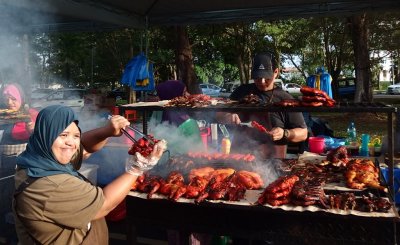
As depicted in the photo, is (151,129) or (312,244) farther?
(151,129)

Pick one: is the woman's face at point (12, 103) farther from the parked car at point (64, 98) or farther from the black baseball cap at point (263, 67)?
the parked car at point (64, 98)

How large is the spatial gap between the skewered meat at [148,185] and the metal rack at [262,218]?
0.09 metres

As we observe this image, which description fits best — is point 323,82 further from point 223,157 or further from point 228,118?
point 223,157

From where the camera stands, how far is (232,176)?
122 inches

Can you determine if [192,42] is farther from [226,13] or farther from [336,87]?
[226,13]

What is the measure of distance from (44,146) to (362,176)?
2361mm

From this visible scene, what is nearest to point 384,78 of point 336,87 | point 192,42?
point 336,87

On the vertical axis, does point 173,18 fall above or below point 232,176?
above

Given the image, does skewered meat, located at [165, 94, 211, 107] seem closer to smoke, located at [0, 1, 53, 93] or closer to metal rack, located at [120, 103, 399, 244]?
metal rack, located at [120, 103, 399, 244]

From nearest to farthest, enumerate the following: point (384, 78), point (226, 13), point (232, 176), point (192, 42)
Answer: point (232, 176) < point (226, 13) < point (192, 42) < point (384, 78)

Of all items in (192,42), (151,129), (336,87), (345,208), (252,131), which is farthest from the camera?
(336,87)

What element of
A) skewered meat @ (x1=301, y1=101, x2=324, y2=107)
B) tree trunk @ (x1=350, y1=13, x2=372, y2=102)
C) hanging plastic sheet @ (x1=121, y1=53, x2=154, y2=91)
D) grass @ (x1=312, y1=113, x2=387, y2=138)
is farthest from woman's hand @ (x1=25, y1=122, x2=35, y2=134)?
tree trunk @ (x1=350, y1=13, x2=372, y2=102)

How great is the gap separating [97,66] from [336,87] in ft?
78.1

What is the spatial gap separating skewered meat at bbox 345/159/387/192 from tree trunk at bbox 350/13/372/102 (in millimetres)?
12613
